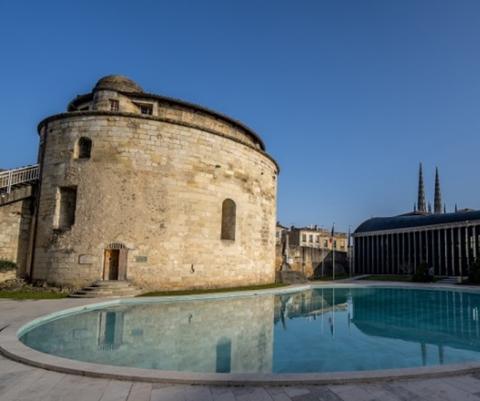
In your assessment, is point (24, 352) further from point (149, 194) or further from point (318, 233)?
point (318, 233)

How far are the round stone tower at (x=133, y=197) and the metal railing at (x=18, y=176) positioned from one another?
2.74 feet

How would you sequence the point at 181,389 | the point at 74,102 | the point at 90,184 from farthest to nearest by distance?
the point at 74,102 → the point at 90,184 → the point at 181,389

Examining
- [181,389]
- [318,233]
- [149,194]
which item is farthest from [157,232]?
[318,233]

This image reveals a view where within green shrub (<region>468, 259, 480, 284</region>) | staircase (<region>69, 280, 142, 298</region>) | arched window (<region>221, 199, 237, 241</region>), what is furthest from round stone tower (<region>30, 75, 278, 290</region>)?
green shrub (<region>468, 259, 480, 284</region>)

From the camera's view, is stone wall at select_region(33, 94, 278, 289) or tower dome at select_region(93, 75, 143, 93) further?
tower dome at select_region(93, 75, 143, 93)

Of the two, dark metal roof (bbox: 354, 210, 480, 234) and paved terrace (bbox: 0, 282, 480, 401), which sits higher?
dark metal roof (bbox: 354, 210, 480, 234)

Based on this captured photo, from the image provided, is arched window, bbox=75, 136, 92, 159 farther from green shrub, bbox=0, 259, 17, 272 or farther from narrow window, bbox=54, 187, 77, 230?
green shrub, bbox=0, 259, 17, 272

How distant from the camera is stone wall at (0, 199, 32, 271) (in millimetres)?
15094

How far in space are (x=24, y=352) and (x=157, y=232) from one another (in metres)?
9.69

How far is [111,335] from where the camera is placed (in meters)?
7.76

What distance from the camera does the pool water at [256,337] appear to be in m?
6.06

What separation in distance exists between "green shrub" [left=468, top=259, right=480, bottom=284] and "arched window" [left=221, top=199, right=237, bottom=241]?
1827 cm

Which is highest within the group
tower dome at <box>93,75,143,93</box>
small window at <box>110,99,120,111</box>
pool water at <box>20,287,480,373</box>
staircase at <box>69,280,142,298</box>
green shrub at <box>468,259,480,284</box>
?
tower dome at <box>93,75,143,93</box>

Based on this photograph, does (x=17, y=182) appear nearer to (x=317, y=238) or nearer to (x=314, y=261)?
(x=314, y=261)
